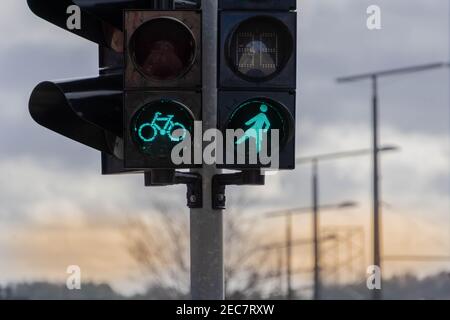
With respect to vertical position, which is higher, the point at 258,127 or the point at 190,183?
the point at 258,127

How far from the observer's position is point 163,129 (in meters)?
9.98

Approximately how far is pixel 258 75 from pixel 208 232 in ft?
3.71

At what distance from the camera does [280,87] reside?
10.0 meters

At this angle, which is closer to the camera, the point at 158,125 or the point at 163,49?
the point at 158,125

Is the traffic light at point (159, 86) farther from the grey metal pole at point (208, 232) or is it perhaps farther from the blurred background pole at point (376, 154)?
the blurred background pole at point (376, 154)

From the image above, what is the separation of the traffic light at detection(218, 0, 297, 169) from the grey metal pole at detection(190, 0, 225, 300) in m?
0.23

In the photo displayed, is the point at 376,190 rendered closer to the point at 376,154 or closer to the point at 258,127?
the point at 376,154

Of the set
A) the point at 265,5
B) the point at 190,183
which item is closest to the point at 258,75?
the point at 265,5

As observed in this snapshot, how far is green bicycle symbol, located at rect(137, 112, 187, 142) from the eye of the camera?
9.95 m

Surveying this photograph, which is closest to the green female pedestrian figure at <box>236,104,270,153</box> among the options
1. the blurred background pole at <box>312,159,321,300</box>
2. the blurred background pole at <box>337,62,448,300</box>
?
the blurred background pole at <box>337,62,448,300</box>

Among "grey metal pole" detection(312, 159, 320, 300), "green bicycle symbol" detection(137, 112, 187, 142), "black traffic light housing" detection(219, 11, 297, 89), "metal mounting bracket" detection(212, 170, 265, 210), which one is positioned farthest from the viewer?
"grey metal pole" detection(312, 159, 320, 300)

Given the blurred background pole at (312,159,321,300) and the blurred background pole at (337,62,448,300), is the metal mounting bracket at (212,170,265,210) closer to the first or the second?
the blurred background pole at (337,62,448,300)

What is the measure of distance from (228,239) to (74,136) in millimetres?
57257

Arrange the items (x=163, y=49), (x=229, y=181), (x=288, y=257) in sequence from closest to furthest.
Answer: (x=163, y=49) < (x=229, y=181) < (x=288, y=257)
